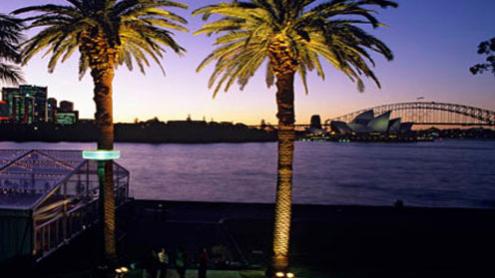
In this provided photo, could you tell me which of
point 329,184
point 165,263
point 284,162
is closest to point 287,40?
point 284,162

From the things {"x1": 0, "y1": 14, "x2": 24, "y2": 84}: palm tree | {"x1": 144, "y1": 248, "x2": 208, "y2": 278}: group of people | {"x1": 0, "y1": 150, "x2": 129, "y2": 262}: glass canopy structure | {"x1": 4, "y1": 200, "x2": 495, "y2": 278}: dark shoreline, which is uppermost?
{"x1": 0, "y1": 14, "x2": 24, "y2": 84}: palm tree

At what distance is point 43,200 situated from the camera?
17156 millimetres

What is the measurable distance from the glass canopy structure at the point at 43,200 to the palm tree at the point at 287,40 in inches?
315

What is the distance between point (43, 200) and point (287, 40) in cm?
987

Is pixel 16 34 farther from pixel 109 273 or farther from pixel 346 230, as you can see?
pixel 346 230

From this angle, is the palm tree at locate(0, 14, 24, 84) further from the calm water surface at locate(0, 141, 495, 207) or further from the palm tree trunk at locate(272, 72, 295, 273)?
the calm water surface at locate(0, 141, 495, 207)

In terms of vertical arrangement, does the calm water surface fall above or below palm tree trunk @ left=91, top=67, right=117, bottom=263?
below

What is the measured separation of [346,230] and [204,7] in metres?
14.6

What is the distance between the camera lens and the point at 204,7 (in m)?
16.2

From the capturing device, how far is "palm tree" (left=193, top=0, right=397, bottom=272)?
15.5 meters

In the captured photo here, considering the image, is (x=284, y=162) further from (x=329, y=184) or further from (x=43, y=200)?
(x=329, y=184)

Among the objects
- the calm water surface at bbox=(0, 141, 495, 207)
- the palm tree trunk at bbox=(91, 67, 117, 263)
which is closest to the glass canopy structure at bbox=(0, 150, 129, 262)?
the palm tree trunk at bbox=(91, 67, 117, 263)

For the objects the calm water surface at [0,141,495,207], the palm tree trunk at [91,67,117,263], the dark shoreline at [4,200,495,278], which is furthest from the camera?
the calm water surface at [0,141,495,207]

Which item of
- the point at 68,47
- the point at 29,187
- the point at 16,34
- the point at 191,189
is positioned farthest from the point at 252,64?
the point at 191,189
